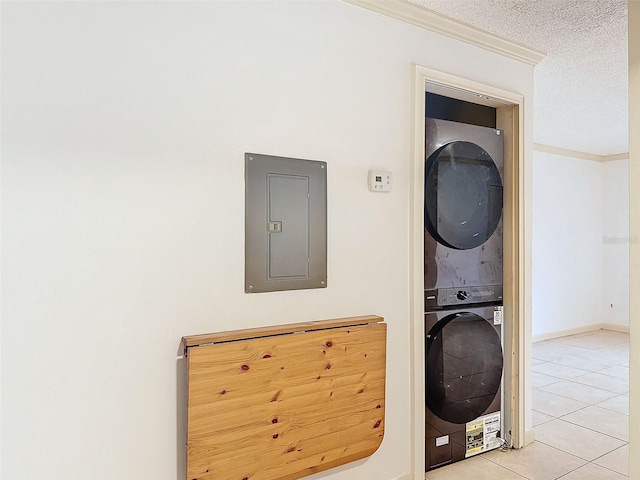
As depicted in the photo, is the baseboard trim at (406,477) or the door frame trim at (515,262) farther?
the door frame trim at (515,262)

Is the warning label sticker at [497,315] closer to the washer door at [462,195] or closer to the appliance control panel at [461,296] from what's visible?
the appliance control panel at [461,296]

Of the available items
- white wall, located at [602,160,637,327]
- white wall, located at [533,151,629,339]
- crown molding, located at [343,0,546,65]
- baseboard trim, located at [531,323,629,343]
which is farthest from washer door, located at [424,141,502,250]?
white wall, located at [602,160,637,327]

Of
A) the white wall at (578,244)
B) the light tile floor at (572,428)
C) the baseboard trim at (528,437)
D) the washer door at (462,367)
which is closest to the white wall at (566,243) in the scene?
the white wall at (578,244)

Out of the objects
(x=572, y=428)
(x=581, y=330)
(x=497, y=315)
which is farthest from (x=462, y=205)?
(x=581, y=330)

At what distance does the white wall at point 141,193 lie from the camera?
146 centimetres

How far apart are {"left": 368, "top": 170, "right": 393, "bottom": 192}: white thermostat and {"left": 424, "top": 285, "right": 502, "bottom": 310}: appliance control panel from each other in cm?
64

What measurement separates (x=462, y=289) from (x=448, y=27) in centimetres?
145

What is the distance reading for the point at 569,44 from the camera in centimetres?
261

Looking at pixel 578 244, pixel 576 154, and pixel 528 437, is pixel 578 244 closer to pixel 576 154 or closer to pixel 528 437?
pixel 576 154

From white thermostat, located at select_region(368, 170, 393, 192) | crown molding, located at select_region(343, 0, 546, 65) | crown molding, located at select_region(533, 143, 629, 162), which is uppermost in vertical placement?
crown molding, located at select_region(533, 143, 629, 162)

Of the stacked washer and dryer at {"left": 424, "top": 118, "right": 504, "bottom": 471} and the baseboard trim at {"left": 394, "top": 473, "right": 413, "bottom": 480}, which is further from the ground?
the stacked washer and dryer at {"left": 424, "top": 118, "right": 504, "bottom": 471}

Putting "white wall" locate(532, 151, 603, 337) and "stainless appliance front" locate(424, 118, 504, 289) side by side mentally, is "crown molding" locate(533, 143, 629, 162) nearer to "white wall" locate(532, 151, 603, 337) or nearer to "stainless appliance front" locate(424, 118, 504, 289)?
"white wall" locate(532, 151, 603, 337)

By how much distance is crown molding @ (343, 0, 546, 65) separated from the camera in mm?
2146

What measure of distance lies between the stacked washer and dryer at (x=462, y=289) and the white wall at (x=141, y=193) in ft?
1.69
